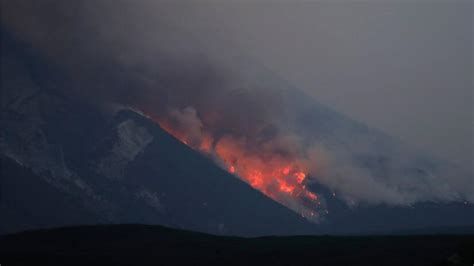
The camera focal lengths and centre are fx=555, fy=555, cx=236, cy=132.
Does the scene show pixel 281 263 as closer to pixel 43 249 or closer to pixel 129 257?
pixel 129 257

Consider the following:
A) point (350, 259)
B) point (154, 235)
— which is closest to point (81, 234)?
point (154, 235)

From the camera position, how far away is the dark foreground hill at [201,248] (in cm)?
10162

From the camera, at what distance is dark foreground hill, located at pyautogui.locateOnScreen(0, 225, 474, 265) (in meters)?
102

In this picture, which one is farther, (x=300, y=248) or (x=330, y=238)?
(x=330, y=238)

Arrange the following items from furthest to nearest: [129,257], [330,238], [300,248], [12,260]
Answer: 1. [330,238]
2. [300,248]
3. [129,257]
4. [12,260]

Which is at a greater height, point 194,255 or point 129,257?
point 194,255

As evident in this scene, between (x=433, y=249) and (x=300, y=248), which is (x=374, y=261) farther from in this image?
(x=300, y=248)

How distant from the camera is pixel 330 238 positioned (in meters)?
141

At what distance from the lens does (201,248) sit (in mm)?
126188

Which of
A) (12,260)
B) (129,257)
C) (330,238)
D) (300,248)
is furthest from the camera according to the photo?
(330,238)

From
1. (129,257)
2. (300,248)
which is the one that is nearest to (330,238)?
(300,248)

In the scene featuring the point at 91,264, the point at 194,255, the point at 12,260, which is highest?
the point at 194,255

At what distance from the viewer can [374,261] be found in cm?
9850

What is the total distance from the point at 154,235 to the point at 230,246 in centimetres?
2622
